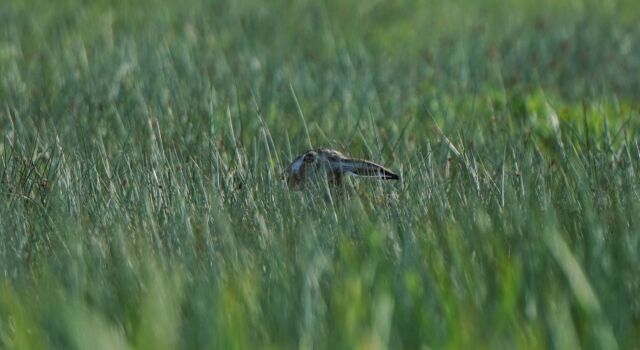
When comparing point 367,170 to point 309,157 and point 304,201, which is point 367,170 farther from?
point 304,201

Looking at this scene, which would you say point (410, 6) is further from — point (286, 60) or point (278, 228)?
point (278, 228)

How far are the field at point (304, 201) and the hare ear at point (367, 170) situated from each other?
0.13 ft

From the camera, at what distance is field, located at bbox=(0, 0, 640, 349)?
254cm

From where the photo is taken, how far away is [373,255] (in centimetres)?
286

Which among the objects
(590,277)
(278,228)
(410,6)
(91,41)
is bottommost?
(410,6)

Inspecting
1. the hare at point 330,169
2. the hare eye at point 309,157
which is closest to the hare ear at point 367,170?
the hare at point 330,169

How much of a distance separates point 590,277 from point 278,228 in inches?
38.1

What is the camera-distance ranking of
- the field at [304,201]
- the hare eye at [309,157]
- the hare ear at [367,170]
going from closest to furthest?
the field at [304,201], the hare ear at [367,170], the hare eye at [309,157]

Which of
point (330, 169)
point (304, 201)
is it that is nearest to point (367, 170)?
point (330, 169)

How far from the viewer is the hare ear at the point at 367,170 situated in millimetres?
3984

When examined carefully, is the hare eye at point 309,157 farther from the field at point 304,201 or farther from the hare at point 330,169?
the field at point 304,201

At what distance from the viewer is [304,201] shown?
3725 mm

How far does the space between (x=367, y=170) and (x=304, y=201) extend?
352mm

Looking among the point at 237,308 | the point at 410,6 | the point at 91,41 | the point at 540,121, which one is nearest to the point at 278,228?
the point at 237,308
